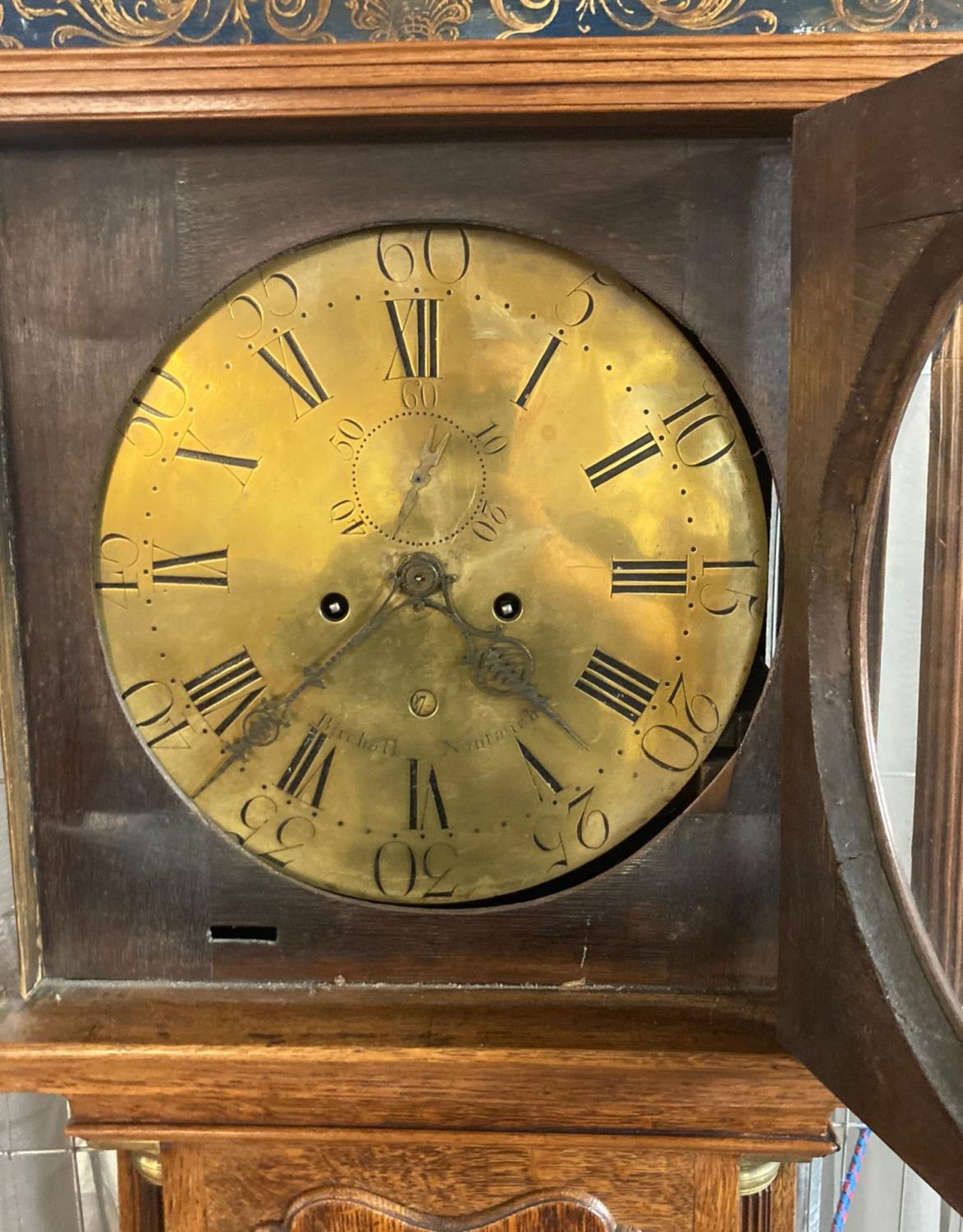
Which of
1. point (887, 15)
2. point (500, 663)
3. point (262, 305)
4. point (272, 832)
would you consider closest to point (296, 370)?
point (262, 305)

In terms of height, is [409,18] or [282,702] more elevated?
[409,18]

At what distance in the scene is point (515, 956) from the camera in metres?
0.95

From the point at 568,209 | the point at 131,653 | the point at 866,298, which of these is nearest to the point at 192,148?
the point at 568,209

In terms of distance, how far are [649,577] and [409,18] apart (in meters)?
0.48

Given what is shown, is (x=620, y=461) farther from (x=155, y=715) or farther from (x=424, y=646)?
(x=155, y=715)

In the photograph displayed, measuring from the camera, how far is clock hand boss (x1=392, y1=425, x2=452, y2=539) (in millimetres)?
911

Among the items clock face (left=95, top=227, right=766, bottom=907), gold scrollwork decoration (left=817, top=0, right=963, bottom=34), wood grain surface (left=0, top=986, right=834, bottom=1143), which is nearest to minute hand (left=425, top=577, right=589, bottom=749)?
clock face (left=95, top=227, right=766, bottom=907)

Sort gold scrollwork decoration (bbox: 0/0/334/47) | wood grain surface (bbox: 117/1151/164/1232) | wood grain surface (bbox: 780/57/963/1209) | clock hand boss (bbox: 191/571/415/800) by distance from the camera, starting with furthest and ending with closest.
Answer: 1. wood grain surface (bbox: 117/1151/164/1232)
2. clock hand boss (bbox: 191/571/415/800)
3. gold scrollwork decoration (bbox: 0/0/334/47)
4. wood grain surface (bbox: 780/57/963/1209)

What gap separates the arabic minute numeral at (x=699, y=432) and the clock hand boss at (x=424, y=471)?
0.19 meters

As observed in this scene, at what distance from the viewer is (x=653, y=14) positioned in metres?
0.80

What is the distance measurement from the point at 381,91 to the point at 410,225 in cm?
11

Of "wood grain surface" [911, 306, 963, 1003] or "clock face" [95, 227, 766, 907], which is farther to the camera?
"clock face" [95, 227, 766, 907]

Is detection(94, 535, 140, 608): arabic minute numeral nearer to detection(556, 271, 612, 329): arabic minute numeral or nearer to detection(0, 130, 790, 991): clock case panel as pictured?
detection(0, 130, 790, 991): clock case panel

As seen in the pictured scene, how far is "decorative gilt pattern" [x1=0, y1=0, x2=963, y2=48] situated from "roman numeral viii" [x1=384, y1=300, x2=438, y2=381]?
0.65ft
